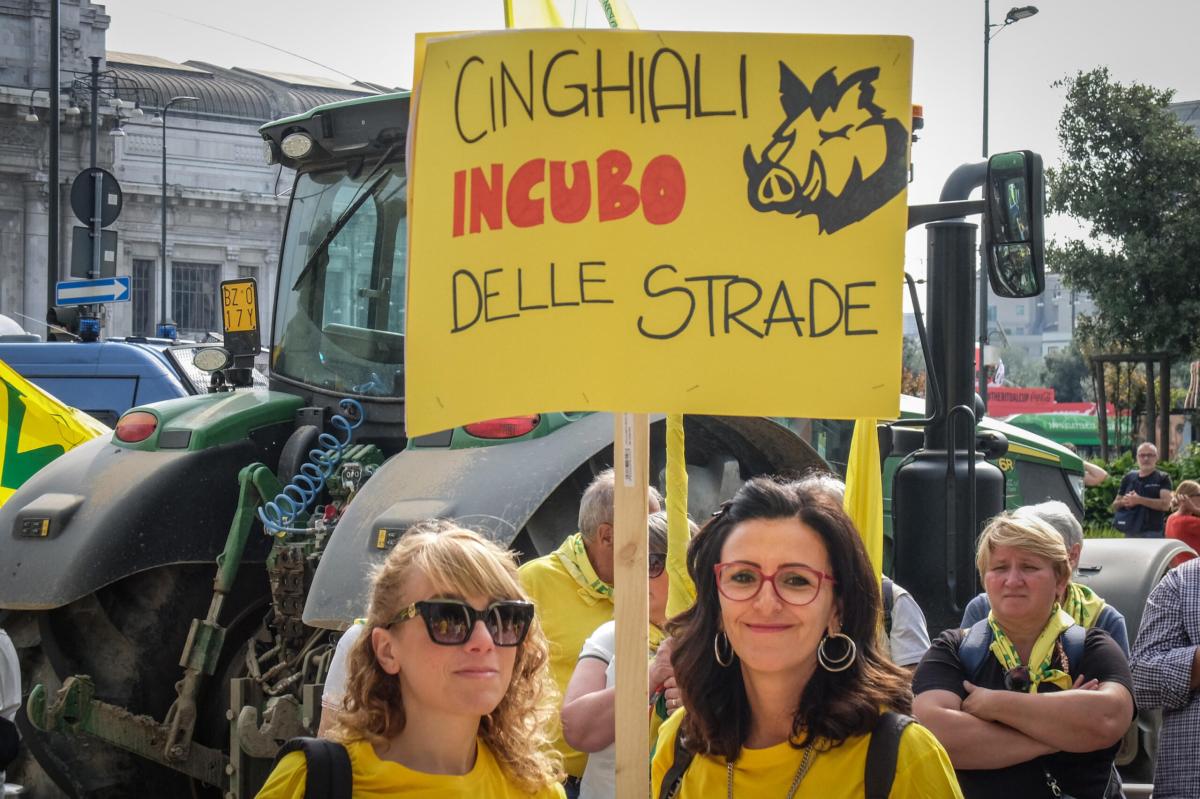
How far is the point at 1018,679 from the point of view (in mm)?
3742

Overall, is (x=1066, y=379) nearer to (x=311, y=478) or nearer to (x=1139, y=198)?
(x=1139, y=198)

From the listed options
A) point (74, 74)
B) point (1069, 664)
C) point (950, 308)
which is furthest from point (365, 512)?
point (74, 74)

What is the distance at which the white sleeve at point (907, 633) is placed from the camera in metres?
3.93

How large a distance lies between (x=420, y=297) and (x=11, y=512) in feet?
12.5

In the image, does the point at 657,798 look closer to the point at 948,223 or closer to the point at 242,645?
the point at 948,223

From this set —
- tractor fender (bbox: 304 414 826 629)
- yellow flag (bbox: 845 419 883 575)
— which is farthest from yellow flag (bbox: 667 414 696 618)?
tractor fender (bbox: 304 414 826 629)

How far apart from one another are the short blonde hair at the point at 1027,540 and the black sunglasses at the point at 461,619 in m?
1.56

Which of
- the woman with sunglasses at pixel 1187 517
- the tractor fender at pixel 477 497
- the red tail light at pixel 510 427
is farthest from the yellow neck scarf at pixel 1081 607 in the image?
the woman with sunglasses at pixel 1187 517

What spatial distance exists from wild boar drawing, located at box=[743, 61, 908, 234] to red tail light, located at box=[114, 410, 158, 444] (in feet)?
13.9

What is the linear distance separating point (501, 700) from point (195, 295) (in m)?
50.7

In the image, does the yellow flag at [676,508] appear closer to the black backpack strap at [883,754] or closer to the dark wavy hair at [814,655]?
the dark wavy hair at [814,655]

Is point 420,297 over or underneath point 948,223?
underneath

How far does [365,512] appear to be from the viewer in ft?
17.0

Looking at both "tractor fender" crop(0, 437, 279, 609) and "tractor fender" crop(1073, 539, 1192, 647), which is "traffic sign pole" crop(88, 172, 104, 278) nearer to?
"tractor fender" crop(0, 437, 279, 609)
